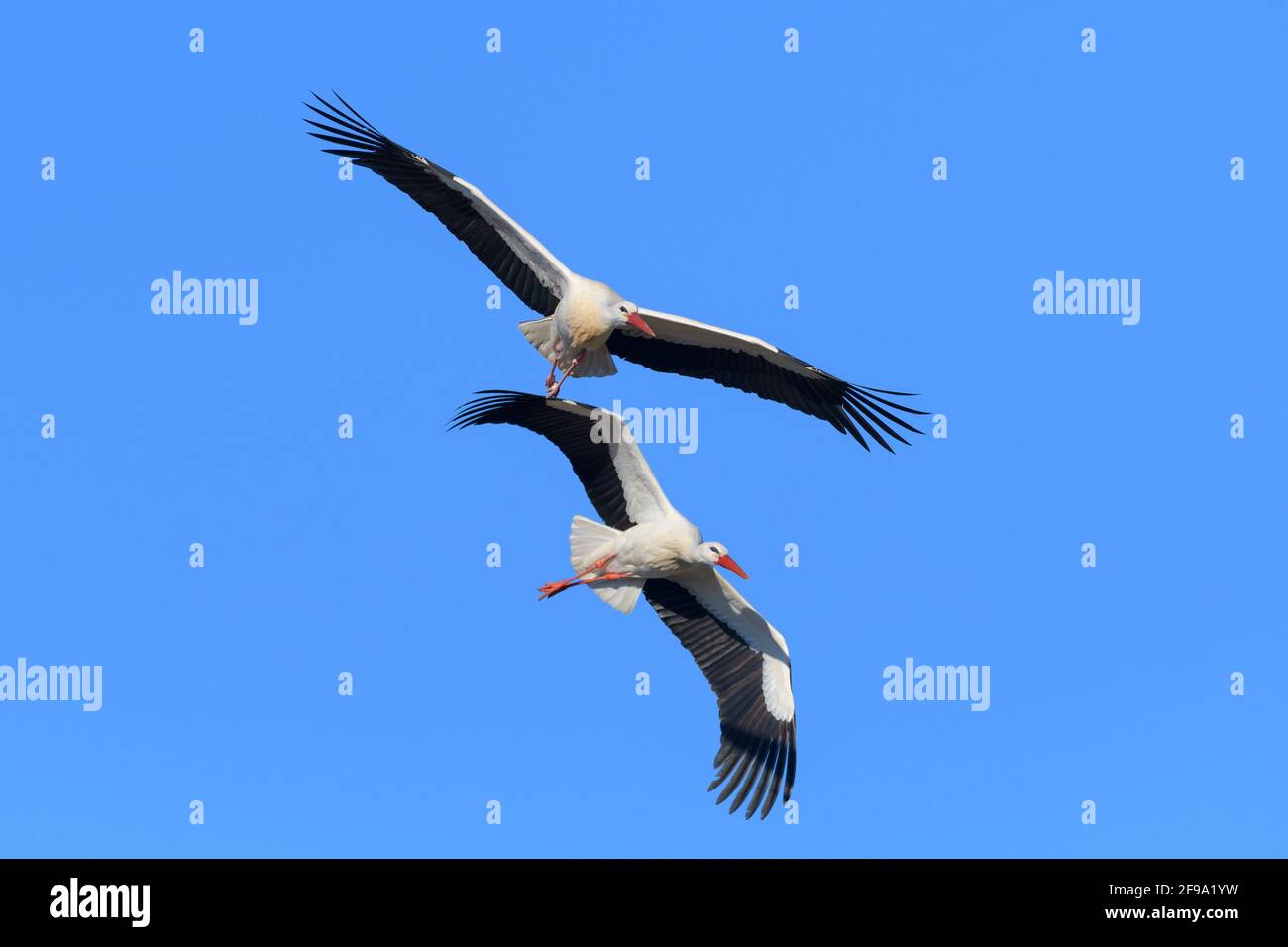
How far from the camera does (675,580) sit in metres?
20.4

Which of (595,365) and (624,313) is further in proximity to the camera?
(595,365)

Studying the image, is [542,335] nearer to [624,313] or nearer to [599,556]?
[624,313]

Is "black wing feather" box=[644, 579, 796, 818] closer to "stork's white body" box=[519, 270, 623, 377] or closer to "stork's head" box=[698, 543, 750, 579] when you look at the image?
"stork's head" box=[698, 543, 750, 579]

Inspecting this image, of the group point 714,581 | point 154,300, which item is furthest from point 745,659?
point 154,300

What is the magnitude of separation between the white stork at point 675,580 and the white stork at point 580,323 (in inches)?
36.1

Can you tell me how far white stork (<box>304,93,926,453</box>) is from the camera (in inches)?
806

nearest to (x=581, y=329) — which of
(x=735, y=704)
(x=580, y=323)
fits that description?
(x=580, y=323)

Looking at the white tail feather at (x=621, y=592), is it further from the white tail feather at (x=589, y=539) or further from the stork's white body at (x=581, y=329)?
the stork's white body at (x=581, y=329)

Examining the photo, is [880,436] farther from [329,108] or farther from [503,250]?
[329,108]

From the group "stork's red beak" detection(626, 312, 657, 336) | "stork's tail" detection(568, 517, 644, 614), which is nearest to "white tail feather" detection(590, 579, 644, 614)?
"stork's tail" detection(568, 517, 644, 614)

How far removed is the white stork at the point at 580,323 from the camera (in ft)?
67.2

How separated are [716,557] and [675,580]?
0.82m

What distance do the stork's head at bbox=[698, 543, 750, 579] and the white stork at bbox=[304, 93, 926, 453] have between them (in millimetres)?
1840
